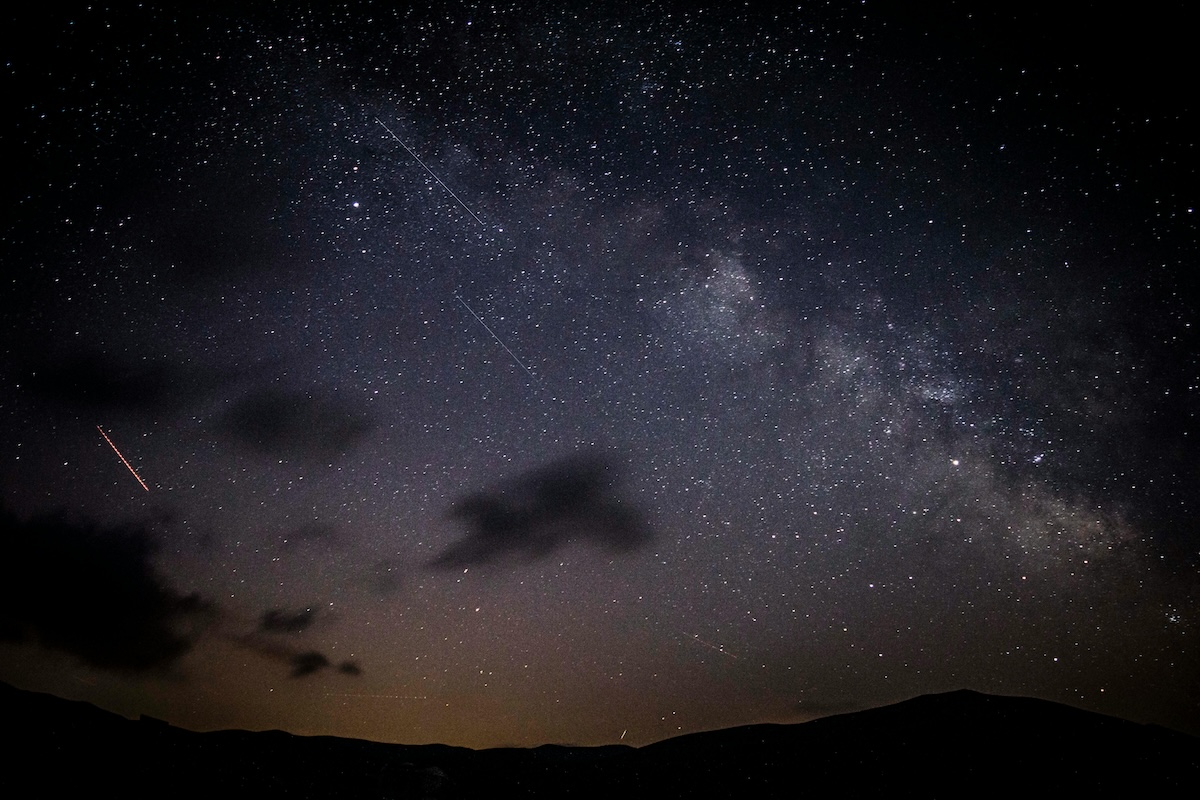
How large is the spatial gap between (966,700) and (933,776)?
14.6 metres

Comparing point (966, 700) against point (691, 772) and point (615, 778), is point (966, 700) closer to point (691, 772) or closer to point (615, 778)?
point (691, 772)

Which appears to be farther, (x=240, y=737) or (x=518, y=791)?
(x=240, y=737)

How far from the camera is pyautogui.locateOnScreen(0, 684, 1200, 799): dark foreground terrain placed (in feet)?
104

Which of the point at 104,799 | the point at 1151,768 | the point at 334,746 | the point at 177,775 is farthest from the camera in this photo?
the point at 334,746

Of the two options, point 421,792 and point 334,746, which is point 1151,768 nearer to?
point 421,792

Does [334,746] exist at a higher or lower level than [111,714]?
lower

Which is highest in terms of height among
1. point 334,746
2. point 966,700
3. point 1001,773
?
point 966,700

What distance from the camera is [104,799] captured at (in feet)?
85.8

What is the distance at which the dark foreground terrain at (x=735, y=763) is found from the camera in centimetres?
3167

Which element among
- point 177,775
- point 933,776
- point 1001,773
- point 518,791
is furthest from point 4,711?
point 1001,773

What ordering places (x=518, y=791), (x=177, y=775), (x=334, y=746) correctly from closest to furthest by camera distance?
1. (x=177, y=775)
2. (x=518, y=791)
3. (x=334, y=746)

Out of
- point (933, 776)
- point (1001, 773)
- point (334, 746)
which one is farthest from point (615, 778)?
point (334, 746)

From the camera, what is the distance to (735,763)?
4581cm

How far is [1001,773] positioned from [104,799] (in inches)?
1956
